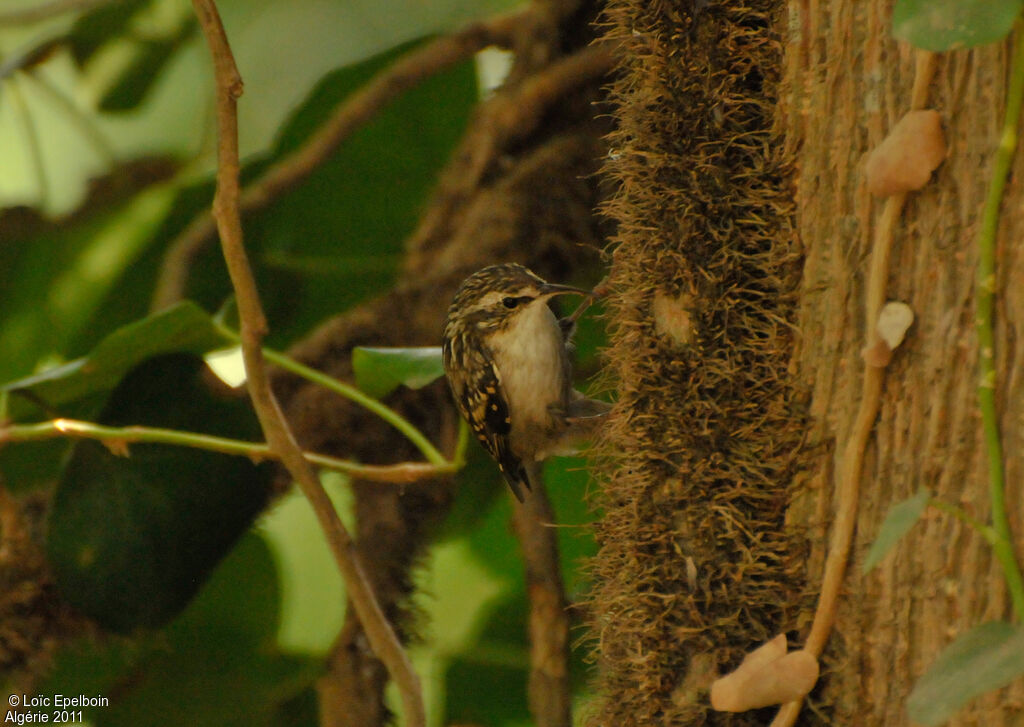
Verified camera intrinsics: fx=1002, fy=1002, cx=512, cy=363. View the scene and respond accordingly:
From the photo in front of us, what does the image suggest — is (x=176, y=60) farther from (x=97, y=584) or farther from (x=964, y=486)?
(x=964, y=486)

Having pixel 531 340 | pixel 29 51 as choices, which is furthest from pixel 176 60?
pixel 531 340

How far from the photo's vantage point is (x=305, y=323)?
2.22 meters

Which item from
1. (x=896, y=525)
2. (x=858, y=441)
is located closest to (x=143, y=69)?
(x=858, y=441)

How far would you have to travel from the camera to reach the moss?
87 cm

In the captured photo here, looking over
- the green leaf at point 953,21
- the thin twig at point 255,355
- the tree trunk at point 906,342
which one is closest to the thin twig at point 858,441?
the tree trunk at point 906,342

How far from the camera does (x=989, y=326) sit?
653 millimetres

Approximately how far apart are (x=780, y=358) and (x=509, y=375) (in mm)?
808

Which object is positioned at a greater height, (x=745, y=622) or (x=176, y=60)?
(x=176, y=60)

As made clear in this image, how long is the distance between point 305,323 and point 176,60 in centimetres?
79

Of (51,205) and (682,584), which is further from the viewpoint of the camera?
(51,205)

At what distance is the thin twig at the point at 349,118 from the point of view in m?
1.99

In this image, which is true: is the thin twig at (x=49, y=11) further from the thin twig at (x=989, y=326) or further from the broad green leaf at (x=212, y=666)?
the thin twig at (x=989, y=326)

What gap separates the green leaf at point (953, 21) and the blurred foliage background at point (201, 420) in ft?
3.58

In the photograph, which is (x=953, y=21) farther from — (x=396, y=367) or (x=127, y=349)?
(x=127, y=349)
